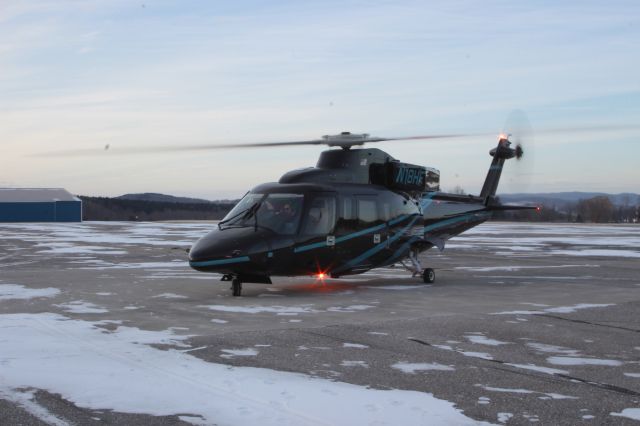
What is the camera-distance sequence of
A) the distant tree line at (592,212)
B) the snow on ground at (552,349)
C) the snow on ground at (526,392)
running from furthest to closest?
1. the distant tree line at (592,212)
2. the snow on ground at (552,349)
3. the snow on ground at (526,392)

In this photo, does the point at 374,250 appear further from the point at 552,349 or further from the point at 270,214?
→ the point at 552,349

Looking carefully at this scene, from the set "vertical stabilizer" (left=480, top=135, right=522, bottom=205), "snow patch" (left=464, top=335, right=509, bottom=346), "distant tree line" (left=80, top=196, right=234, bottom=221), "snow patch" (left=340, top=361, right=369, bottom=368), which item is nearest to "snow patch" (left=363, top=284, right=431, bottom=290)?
"vertical stabilizer" (left=480, top=135, right=522, bottom=205)

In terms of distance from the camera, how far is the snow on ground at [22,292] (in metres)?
14.0

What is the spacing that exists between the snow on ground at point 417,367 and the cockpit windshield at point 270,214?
6.94 meters

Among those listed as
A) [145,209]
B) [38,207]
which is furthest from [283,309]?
[145,209]

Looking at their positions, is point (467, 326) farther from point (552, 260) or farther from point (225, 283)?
point (552, 260)

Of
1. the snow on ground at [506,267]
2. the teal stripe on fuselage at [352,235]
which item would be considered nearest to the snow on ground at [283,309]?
the teal stripe on fuselage at [352,235]

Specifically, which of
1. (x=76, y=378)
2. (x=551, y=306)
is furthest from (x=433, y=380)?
(x=551, y=306)

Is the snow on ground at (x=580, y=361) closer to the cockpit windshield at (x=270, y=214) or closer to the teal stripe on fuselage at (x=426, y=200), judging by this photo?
the cockpit windshield at (x=270, y=214)

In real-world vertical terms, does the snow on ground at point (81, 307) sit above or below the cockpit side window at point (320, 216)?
below

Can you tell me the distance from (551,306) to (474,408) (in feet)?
24.3

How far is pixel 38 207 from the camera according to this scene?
77.6 meters

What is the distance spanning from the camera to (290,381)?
24.2ft

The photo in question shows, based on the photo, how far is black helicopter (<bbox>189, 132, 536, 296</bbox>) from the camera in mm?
14438
